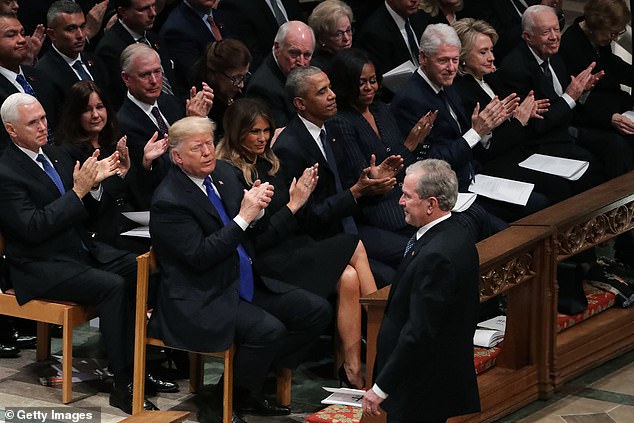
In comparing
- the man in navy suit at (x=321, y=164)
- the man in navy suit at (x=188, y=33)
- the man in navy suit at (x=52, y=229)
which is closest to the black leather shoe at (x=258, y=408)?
the man in navy suit at (x=52, y=229)

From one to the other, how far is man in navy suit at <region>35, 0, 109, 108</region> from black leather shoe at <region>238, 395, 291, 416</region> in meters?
1.99

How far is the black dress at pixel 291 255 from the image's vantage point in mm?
6105

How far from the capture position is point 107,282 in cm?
608

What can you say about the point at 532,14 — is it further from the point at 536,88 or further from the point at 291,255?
the point at 291,255

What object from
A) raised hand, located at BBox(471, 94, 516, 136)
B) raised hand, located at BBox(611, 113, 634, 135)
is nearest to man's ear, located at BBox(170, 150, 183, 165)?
raised hand, located at BBox(471, 94, 516, 136)

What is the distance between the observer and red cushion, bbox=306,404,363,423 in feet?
18.2

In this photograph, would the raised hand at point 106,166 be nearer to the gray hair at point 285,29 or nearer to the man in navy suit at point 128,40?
the man in navy suit at point 128,40

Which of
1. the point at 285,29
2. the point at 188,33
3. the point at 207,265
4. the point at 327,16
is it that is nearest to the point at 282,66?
the point at 285,29

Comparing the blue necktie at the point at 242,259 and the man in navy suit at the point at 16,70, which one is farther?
the man in navy suit at the point at 16,70

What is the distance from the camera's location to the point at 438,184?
15.5ft

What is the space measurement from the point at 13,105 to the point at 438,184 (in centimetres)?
226

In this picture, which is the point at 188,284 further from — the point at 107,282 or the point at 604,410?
the point at 604,410

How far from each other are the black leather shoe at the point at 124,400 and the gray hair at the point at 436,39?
231 centimetres

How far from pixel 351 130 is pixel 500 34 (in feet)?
7.39
